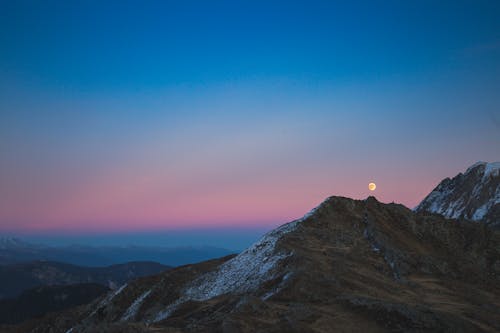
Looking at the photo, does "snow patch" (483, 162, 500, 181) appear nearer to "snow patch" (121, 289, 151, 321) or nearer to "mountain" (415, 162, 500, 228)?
"mountain" (415, 162, 500, 228)

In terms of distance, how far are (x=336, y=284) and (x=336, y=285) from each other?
195mm

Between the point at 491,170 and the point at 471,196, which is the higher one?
the point at 491,170

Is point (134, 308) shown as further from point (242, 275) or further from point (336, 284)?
point (336, 284)

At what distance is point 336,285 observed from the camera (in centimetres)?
3325

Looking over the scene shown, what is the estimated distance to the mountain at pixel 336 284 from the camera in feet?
81.4

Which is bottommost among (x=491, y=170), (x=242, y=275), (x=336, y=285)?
(x=242, y=275)

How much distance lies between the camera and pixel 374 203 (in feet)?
230

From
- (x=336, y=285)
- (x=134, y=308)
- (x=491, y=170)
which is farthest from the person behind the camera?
(x=491, y=170)

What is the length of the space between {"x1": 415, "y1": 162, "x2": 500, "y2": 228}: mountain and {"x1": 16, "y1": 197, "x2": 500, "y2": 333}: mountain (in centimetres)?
7813

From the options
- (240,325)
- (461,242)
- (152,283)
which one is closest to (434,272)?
(461,242)

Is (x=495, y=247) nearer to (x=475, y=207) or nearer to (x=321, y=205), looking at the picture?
(x=321, y=205)

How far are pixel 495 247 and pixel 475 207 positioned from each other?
9211 centimetres

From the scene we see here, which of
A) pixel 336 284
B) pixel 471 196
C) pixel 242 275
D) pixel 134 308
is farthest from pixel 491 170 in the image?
pixel 134 308

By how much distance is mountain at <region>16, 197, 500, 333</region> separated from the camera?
24.8 m
